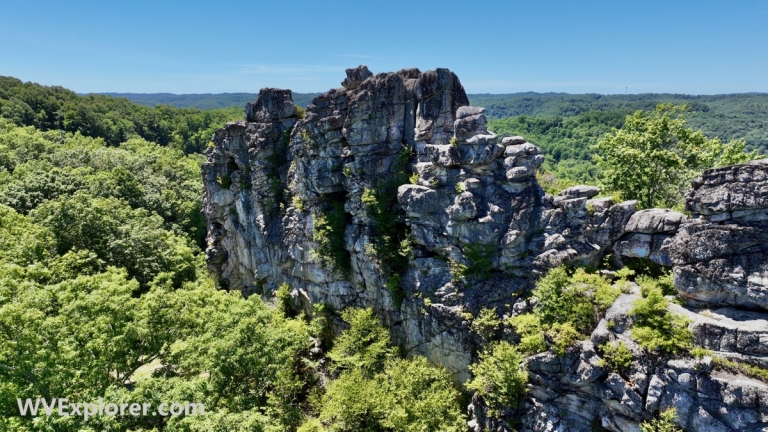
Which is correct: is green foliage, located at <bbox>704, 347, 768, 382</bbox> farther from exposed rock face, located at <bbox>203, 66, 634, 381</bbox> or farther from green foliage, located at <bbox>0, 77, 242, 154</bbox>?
green foliage, located at <bbox>0, 77, 242, 154</bbox>

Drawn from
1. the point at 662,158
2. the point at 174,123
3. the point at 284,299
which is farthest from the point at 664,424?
the point at 174,123

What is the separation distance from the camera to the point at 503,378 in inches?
785

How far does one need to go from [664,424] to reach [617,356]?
9.12 feet

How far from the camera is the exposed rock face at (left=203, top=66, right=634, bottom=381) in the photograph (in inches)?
886

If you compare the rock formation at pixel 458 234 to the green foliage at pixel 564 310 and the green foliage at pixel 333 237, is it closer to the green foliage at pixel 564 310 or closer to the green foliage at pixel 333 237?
the green foliage at pixel 333 237

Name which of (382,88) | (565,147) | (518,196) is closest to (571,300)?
(518,196)

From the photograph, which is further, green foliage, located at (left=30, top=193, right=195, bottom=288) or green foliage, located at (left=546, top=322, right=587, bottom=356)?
green foliage, located at (left=30, top=193, right=195, bottom=288)

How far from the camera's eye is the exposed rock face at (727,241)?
16.2 metres

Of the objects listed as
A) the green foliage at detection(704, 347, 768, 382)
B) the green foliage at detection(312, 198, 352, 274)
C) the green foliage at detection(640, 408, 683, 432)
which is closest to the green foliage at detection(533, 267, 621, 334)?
the green foliage at detection(704, 347, 768, 382)

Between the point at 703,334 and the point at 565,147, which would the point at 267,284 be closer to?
the point at 703,334

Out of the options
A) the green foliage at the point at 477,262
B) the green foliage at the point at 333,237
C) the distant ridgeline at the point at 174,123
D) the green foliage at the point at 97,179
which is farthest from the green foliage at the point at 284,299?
the distant ridgeline at the point at 174,123

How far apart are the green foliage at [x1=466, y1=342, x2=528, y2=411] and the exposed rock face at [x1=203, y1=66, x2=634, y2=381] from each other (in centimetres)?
290

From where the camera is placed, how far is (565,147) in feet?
483

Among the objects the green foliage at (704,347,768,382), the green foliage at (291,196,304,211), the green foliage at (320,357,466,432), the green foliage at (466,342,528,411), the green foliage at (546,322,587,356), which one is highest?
the green foliage at (291,196,304,211)
